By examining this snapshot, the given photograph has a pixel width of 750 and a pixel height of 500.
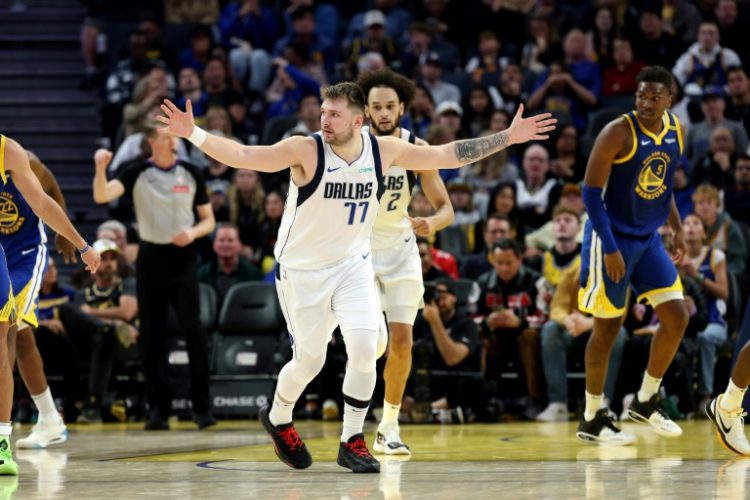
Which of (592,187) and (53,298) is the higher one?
(592,187)

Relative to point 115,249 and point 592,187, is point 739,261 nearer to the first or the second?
point 592,187

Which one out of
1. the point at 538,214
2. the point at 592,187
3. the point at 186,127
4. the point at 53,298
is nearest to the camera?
the point at 186,127

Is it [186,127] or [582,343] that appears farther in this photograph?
[582,343]

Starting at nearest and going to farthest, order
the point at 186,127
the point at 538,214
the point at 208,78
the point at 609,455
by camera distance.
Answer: the point at 186,127
the point at 609,455
the point at 538,214
the point at 208,78

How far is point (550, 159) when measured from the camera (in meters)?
14.4

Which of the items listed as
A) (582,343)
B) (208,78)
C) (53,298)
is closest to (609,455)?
(582,343)

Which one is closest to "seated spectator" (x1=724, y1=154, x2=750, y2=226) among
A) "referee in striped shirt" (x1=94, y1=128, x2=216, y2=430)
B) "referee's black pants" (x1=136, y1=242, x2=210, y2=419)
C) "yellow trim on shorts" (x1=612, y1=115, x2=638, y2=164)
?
"yellow trim on shorts" (x1=612, y1=115, x2=638, y2=164)

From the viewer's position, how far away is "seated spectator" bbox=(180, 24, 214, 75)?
16.9 m

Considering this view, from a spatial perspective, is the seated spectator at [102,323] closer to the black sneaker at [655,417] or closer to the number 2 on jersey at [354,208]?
the black sneaker at [655,417]

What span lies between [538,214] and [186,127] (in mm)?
7681

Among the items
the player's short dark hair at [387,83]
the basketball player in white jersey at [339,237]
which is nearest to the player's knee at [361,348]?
the basketball player in white jersey at [339,237]

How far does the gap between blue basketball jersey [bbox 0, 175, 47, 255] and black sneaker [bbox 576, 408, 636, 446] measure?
3.80 m

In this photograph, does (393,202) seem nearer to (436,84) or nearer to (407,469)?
(407,469)

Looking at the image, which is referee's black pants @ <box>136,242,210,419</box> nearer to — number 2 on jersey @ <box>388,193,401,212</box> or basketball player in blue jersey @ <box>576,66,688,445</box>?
number 2 on jersey @ <box>388,193,401,212</box>
